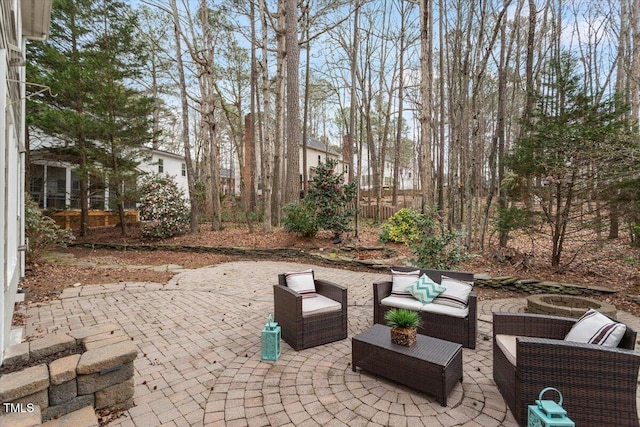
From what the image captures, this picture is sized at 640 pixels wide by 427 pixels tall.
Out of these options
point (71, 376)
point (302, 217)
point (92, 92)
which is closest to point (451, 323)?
point (71, 376)

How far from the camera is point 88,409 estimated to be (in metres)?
2.28

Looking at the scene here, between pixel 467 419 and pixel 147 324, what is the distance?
3848mm

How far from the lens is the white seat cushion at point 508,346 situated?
248cm

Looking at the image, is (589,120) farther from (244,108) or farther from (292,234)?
(244,108)

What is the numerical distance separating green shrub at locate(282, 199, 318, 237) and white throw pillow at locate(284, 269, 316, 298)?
5.01 m

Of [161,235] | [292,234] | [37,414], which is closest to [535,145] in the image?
[292,234]

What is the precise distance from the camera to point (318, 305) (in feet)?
12.3

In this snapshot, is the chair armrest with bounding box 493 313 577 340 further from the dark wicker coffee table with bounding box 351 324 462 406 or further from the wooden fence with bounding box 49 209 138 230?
the wooden fence with bounding box 49 209 138 230

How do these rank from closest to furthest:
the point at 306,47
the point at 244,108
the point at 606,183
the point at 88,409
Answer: the point at 88,409 → the point at 606,183 → the point at 306,47 → the point at 244,108

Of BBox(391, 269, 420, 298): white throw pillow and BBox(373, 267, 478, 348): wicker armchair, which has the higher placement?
BBox(391, 269, 420, 298): white throw pillow

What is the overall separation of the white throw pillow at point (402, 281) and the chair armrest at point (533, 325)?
126 centimetres

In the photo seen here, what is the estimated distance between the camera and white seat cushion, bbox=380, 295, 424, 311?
3793 mm

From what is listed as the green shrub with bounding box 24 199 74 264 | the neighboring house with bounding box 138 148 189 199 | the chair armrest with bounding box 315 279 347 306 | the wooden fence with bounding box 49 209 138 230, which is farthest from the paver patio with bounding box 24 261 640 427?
the neighboring house with bounding box 138 148 189 199

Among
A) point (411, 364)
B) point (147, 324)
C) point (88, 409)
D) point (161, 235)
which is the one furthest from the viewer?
point (161, 235)
